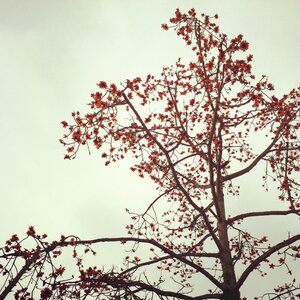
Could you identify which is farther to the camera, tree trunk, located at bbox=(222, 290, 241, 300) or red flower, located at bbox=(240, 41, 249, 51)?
tree trunk, located at bbox=(222, 290, 241, 300)

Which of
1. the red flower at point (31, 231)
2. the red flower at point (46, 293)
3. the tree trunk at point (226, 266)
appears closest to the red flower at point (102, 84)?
the red flower at point (31, 231)

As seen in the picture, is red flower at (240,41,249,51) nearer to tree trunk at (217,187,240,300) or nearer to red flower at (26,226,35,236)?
tree trunk at (217,187,240,300)

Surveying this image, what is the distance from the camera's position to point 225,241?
7.07 m

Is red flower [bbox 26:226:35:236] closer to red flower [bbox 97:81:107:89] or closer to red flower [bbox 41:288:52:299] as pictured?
red flower [bbox 41:288:52:299]

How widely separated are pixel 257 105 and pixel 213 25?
2.07 m

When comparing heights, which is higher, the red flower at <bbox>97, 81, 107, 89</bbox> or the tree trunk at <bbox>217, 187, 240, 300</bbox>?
the red flower at <bbox>97, 81, 107, 89</bbox>

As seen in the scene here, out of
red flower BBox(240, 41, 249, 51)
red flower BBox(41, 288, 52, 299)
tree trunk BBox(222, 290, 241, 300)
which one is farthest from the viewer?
tree trunk BBox(222, 290, 241, 300)

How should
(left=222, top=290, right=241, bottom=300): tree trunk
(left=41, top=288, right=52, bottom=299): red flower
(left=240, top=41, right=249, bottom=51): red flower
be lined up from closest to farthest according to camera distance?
(left=41, top=288, right=52, bottom=299): red flower → (left=240, top=41, right=249, bottom=51): red flower → (left=222, top=290, right=241, bottom=300): tree trunk

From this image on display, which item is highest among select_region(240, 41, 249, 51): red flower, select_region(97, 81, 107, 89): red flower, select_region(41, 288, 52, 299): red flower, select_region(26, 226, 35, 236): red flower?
select_region(240, 41, 249, 51): red flower

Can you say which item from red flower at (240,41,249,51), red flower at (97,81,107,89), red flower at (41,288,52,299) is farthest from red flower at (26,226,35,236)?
red flower at (240,41,249,51)

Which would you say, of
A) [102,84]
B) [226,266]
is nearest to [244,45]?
[102,84]

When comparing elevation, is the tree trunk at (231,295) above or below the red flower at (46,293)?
above

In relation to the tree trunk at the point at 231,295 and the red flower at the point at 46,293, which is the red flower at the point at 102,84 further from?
the tree trunk at the point at 231,295

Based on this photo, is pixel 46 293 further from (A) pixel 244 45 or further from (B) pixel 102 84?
Result: (A) pixel 244 45
